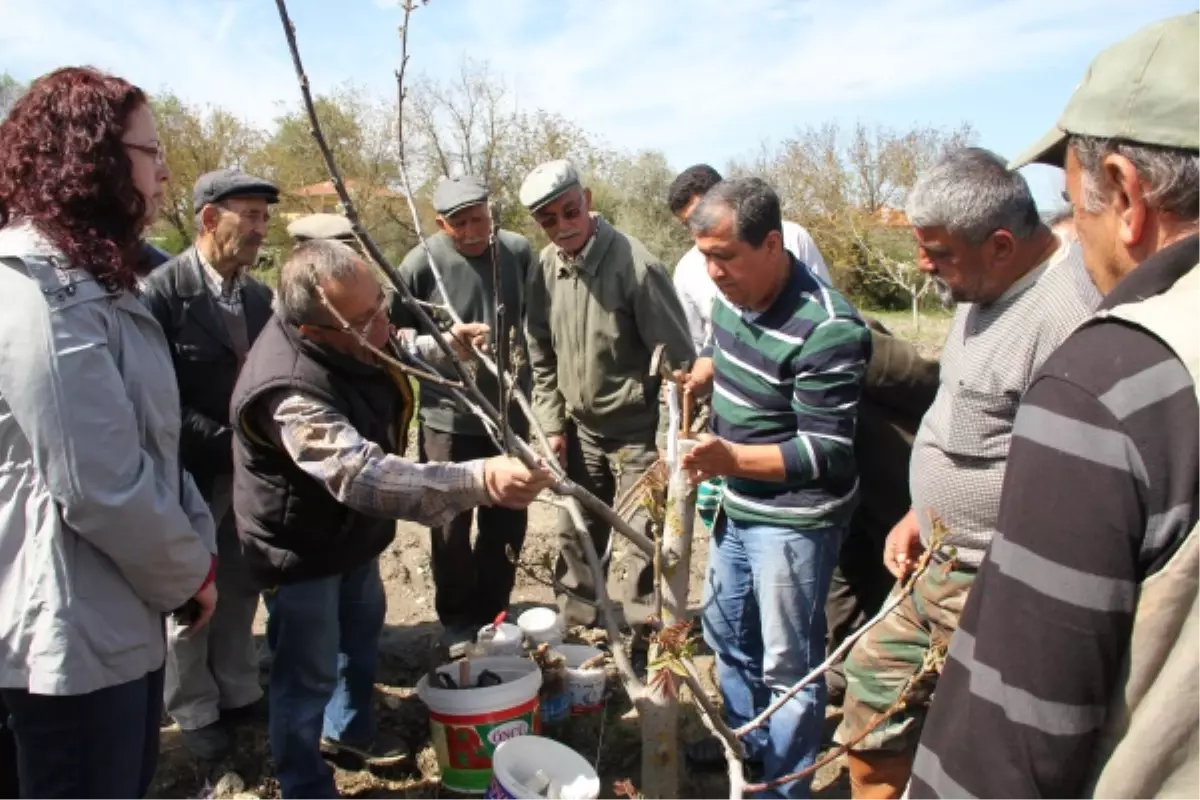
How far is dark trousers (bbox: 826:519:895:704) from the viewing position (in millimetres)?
3584

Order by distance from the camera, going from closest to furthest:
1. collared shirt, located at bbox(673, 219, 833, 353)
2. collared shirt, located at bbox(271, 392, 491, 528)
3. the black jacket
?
collared shirt, located at bbox(271, 392, 491, 528)
the black jacket
collared shirt, located at bbox(673, 219, 833, 353)

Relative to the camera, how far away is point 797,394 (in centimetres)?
261

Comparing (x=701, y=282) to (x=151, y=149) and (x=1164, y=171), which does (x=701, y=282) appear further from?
(x=1164, y=171)

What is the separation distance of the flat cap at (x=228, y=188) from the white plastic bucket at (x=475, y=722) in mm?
1951

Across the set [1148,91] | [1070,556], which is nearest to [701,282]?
[1148,91]

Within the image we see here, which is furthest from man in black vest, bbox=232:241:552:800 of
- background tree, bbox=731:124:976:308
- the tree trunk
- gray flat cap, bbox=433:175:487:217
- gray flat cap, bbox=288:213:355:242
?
background tree, bbox=731:124:976:308

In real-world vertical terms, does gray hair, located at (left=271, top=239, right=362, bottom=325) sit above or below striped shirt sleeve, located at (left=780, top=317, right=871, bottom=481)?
above

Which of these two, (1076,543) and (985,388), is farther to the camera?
(985,388)

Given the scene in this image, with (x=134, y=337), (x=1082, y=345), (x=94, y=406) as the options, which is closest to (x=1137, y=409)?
(x=1082, y=345)

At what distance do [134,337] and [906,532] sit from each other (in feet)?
6.94

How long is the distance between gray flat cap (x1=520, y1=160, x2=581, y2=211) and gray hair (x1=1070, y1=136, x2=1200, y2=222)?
303 centimetres

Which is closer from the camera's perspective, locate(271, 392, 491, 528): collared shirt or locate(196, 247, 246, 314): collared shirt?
locate(271, 392, 491, 528): collared shirt

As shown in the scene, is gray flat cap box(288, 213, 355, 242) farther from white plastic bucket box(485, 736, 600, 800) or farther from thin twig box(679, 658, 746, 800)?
thin twig box(679, 658, 746, 800)

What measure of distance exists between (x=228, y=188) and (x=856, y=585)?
293cm
